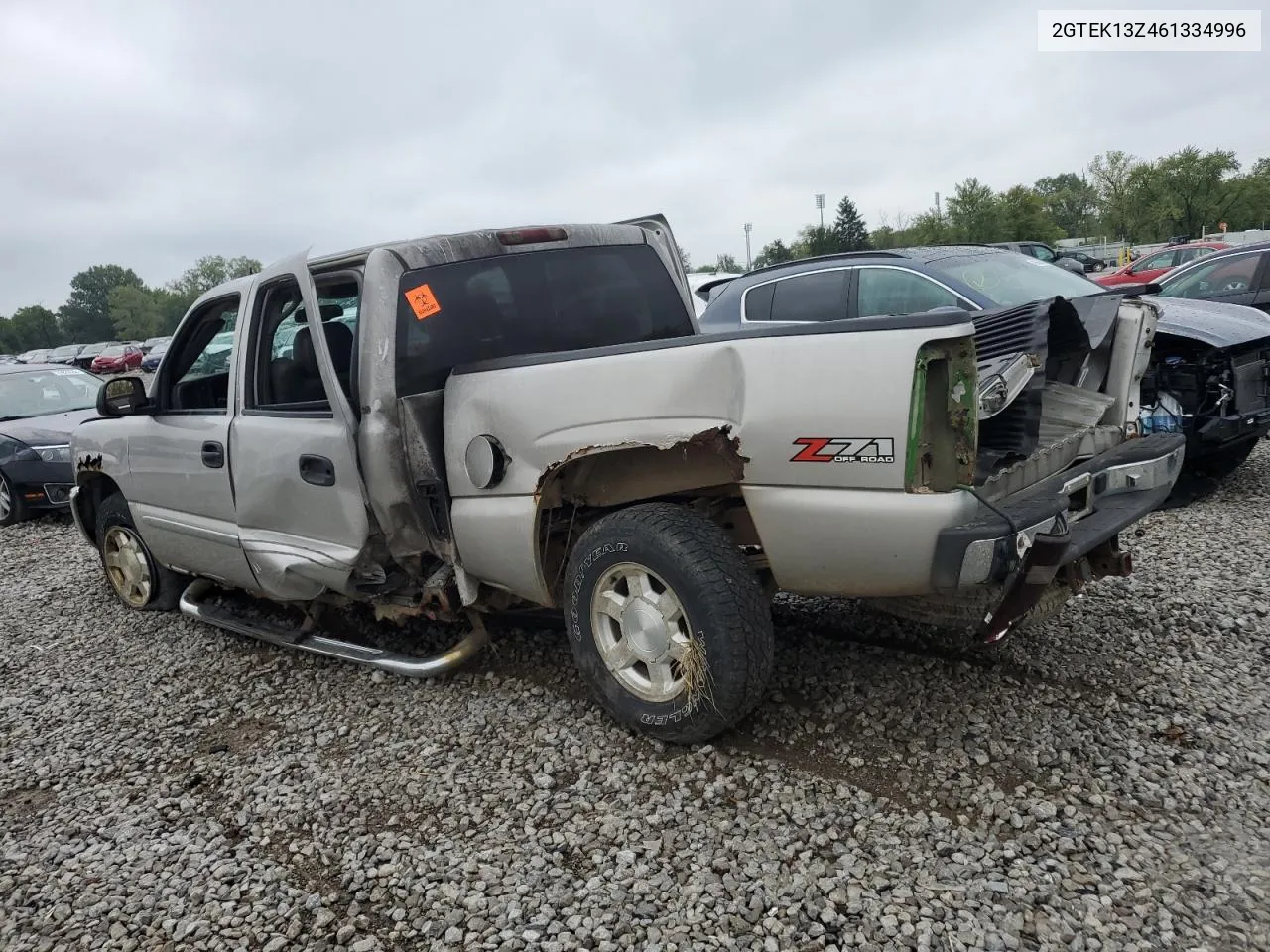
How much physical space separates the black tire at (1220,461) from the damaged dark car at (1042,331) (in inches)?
0.4

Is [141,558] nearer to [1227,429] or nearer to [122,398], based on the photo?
[122,398]

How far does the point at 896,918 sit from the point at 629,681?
1248mm

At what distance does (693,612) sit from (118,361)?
120 feet

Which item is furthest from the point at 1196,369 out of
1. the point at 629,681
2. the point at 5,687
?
the point at 5,687

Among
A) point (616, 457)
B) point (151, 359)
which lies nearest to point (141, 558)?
point (616, 457)

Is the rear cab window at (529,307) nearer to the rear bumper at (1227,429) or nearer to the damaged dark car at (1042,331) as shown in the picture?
the damaged dark car at (1042,331)

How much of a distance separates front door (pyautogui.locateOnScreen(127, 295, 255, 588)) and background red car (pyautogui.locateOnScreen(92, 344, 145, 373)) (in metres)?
31.9

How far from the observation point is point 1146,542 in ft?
17.7

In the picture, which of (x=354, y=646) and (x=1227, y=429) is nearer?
(x=354, y=646)

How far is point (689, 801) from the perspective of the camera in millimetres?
3033

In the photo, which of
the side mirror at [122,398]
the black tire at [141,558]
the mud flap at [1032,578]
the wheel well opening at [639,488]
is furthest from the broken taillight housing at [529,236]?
the black tire at [141,558]

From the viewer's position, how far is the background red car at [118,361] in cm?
3338

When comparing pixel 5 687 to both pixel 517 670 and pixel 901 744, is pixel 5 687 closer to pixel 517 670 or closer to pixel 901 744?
pixel 517 670

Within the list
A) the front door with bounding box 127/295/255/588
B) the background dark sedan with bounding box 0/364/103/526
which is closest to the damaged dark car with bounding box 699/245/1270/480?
the front door with bounding box 127/295/255/588
